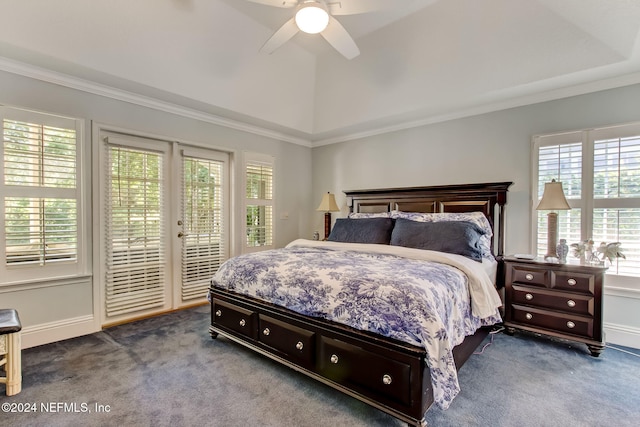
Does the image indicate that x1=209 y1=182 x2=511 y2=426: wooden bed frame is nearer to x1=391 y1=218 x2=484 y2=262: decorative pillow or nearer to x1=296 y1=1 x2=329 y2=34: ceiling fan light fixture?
x1=391 y1=218 x2=484 y2=262: decorative pillow

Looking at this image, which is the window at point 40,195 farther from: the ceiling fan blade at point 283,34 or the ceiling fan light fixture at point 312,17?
the ceiling fan light fixture at point 312,17

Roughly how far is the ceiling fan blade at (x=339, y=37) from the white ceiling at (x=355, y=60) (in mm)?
847

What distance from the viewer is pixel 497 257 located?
128 inches

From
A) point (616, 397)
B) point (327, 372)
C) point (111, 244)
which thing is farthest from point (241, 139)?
point (616, 397)

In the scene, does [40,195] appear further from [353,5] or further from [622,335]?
[622,335]

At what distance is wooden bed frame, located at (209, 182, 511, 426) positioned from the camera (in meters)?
1.65

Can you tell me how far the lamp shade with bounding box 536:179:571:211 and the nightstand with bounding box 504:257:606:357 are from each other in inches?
20.1

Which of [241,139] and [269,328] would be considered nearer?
[269,328]

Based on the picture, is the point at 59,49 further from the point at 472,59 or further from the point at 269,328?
the point at 472,59

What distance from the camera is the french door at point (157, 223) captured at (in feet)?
10.6

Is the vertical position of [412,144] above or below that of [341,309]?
above

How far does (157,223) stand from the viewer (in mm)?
3576

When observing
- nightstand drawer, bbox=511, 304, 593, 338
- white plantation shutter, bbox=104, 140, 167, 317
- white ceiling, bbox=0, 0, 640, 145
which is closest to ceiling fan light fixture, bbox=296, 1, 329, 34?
white ceiling, bbox=0, 0, 640, 145

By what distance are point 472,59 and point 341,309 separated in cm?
290
